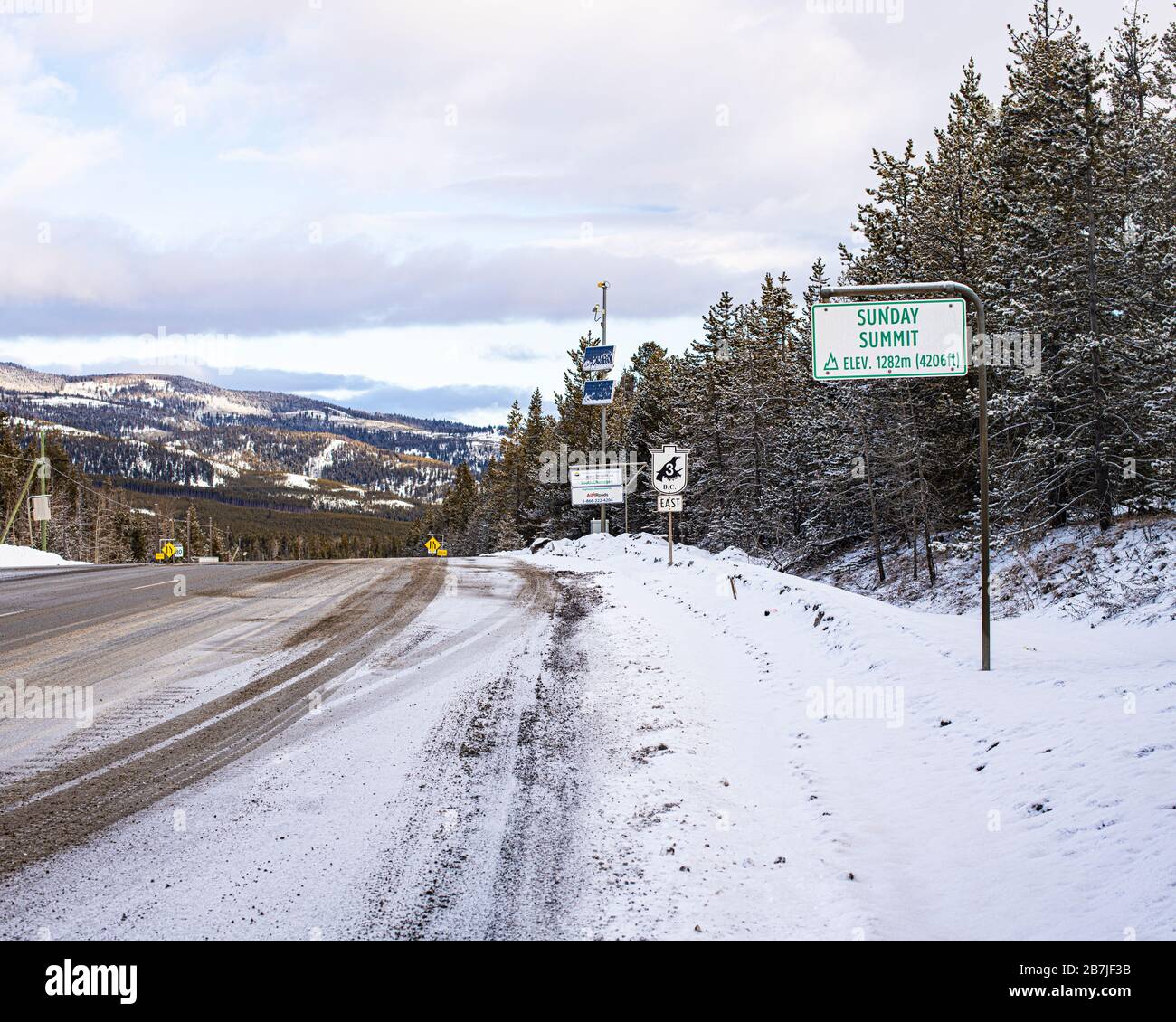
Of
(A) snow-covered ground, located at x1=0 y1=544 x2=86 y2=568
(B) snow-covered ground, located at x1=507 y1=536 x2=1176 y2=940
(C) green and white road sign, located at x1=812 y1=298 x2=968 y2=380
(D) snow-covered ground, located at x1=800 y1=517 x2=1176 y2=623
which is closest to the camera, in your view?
(B) snow-covered ground, located at x1=507 y1=536 x2=1176 y2=940

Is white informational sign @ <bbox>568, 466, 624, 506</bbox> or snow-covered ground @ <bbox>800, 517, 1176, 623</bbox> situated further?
white informational sign @ <bbox>568, 466, 624, 506</bbox>

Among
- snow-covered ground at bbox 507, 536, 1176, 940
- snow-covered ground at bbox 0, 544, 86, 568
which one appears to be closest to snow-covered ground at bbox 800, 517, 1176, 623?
snow-covered ground at bbox 507, 536, 1176, 940


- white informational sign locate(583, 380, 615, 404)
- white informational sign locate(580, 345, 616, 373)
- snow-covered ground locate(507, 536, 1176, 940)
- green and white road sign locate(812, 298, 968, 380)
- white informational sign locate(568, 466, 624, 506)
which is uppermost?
white informational sign locate(580, 345, 616, 373)

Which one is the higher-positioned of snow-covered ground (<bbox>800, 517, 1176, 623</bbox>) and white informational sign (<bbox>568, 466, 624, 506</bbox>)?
white informational sign (<bbox>568, 466, 624, 506</bbox>)

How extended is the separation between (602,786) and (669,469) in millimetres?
15116

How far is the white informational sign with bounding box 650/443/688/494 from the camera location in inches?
812

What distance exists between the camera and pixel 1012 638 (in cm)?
932

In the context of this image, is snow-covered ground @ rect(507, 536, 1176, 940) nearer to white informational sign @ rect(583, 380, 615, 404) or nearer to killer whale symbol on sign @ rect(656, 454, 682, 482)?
killer whale symbol on sign @ rect(656, 454, 682, 482)

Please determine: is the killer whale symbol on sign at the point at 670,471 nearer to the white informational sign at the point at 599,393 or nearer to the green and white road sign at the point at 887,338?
the green and white road sign at the point at 887,338

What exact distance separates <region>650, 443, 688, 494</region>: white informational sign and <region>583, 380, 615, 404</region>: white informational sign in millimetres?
13086

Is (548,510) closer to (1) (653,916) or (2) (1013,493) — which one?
(2) (1013,493)

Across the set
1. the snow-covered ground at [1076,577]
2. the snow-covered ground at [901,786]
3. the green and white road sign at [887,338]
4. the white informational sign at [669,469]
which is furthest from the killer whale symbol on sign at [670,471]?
the green and white road sign at [887,338]

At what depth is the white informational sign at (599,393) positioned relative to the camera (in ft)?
110
